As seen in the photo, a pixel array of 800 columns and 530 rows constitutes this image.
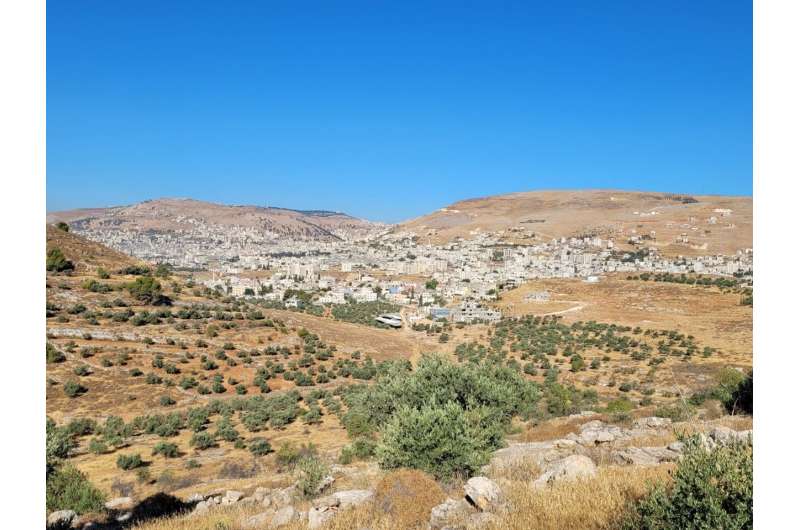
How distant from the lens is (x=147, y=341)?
28172 mm

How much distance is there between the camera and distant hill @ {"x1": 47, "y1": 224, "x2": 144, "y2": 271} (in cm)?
3675

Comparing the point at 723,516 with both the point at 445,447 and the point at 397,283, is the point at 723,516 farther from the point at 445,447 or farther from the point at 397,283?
the point at 397,283

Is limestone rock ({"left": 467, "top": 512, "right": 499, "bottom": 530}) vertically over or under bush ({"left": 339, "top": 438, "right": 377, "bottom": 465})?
over

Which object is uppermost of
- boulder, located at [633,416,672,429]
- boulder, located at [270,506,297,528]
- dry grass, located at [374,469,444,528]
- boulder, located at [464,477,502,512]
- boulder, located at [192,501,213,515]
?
boulder, located at [464,477,502,512]

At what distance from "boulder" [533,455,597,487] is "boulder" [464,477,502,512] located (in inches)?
30.7

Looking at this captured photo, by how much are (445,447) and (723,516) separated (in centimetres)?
506

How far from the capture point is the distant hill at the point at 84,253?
121 feet

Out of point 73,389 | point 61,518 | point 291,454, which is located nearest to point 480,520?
point 61,518

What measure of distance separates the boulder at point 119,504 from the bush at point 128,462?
4014mm

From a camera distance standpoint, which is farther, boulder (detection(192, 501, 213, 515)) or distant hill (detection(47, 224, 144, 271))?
distant hill (detection(47, 224, 144, 271))

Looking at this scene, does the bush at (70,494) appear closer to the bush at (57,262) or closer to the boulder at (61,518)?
the boulder at (61,518)

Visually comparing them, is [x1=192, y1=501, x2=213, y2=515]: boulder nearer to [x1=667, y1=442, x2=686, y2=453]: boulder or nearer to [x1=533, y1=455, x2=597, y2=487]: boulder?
[x1=533, y1=455, x2=597, y2=487]: boulder

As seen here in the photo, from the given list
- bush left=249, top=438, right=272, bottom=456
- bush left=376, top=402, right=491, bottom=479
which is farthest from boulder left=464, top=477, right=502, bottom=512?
bush left=249, top=438, right=272, bottom=456
